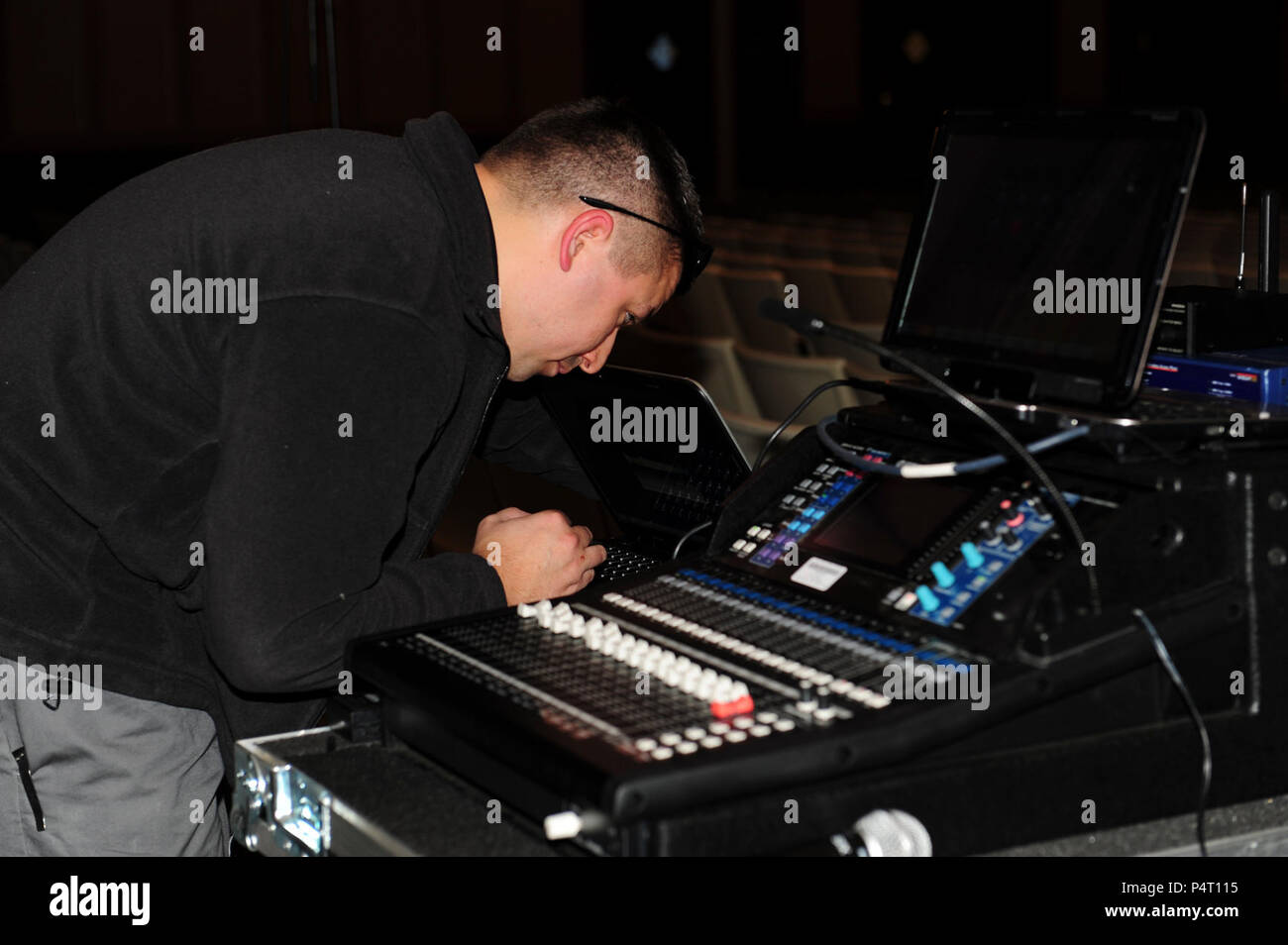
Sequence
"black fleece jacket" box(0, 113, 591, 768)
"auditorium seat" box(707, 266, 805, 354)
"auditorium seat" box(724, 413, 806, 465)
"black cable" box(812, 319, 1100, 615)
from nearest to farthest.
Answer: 1. "black cable" box(812, 319, 1100, 615)
2. "black fleece jacket" box(0, 113, 591, 768)
3. "auditorium seat" box(724, 413, 806, 465)
4. "auditorium seat" box(707, 266, 805, 354)

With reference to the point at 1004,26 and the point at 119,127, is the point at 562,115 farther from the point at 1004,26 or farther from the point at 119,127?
the point at 1004,26

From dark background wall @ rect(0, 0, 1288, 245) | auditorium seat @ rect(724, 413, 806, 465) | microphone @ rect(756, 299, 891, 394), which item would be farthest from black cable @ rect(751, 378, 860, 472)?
dark background wall @ rect(0, 0, 1288, 245)

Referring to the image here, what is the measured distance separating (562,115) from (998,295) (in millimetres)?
442

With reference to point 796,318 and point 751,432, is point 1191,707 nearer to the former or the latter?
point 796,318

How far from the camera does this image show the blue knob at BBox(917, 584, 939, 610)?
113 centimetres

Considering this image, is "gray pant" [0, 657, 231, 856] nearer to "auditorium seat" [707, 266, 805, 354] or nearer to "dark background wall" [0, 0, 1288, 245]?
"auditorium seat" [707, 266, 805, 354]

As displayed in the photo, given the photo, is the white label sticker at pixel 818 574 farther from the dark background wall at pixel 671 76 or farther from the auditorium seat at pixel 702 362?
the dark background wall at pixel 671 76

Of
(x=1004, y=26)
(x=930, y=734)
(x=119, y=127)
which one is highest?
(x=1004, y=26)

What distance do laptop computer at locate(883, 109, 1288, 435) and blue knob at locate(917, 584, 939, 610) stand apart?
0.55ft

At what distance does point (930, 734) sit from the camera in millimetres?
991

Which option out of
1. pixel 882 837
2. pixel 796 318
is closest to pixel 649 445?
pixel 796 318

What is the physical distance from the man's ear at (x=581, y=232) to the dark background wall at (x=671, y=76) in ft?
13.0

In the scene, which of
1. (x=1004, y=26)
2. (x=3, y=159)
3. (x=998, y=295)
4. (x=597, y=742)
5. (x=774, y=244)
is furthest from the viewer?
(x=1004, y=26)
